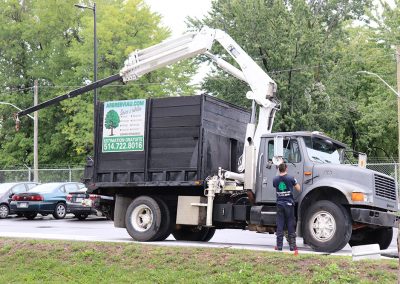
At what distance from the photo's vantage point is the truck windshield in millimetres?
13094

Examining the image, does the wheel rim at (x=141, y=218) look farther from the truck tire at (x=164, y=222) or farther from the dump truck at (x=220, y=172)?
the truck tire at (x=164, y=222)

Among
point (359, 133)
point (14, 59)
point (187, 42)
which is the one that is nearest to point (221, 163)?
point (187, 42)

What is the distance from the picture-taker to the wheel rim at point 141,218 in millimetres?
14484

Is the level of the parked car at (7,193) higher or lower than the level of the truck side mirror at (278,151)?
lower

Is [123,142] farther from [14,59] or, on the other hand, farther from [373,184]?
[14,59]

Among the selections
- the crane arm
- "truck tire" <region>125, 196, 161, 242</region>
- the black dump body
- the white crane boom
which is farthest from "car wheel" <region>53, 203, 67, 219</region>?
"truck tire" <region>125, 196, 161, 242</region>

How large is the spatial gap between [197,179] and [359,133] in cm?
3491

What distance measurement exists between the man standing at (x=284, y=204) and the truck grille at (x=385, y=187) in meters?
1.55

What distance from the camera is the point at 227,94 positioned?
128 feet

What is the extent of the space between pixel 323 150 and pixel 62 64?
36.2 m

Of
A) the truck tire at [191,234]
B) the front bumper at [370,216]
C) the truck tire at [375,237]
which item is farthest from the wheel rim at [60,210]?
the front bumper at [370,216]

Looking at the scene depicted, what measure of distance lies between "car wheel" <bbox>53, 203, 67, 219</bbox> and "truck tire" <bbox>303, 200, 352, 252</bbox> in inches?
644

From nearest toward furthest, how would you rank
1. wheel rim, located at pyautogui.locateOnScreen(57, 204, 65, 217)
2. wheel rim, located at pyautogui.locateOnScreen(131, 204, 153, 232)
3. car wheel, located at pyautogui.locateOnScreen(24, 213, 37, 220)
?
wheel rim, located at pyautogui.locateOnScreen(131, 204, 153, 232) < car wheel, located at pyautogui.locateOnScreen(24, 213, 37, 220) < wheel rim, located at pyautogui.locateOnScreen(57, 204, 65, 217)

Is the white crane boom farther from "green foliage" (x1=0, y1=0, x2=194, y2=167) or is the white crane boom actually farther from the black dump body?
"green foliage" (x1=0, y1=0, x2=194, y2=167)
